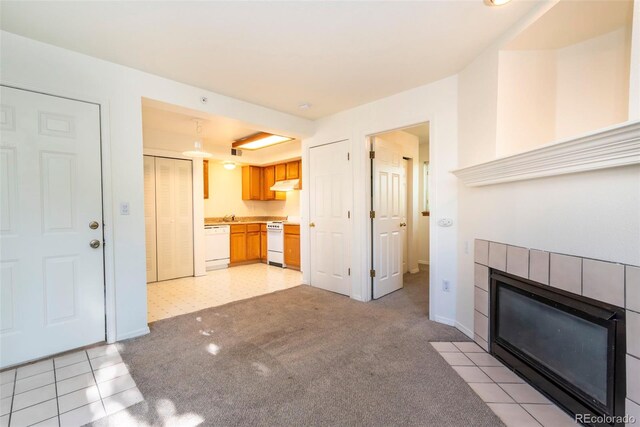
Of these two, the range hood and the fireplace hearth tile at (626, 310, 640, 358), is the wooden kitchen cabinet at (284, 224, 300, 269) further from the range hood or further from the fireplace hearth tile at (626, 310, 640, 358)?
the fireplace hearth tile at (626, 310, 640, 358)

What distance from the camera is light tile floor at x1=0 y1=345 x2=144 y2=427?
152 centimetres

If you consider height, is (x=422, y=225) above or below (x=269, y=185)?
below

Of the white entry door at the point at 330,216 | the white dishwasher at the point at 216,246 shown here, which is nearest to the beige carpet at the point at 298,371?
the white entry door at the point at 330,216

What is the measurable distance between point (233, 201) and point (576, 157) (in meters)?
5.75

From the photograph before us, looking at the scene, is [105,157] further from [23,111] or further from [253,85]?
[253,85]

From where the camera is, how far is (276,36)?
199 cm

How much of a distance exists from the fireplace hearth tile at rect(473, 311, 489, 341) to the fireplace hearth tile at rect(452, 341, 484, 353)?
0.09 m

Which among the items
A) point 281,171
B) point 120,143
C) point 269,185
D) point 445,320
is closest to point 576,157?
point 445,320

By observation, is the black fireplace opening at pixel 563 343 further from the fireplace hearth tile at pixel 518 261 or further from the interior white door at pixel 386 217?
the interior white door at pixel 386 217

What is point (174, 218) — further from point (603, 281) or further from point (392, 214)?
point (603, 281)

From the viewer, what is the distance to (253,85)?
109 inches

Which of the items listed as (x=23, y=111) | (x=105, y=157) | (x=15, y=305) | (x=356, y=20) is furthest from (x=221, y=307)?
(x=356, y=20)

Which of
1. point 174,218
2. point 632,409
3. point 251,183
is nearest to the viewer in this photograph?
point 632,409

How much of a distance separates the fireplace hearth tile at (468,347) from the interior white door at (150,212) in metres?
4.22
